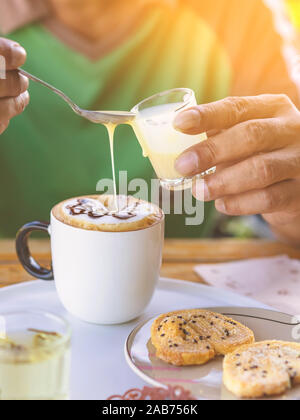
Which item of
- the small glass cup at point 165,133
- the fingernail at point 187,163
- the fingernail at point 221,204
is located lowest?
the fingernail at point 221,204

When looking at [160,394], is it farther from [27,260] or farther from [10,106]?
[10,106]

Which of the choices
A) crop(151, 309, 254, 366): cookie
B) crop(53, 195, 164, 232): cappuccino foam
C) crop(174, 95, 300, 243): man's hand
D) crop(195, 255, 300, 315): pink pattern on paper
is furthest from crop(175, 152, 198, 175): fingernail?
crop(195, 255, 300, 315): pink pattern on paper

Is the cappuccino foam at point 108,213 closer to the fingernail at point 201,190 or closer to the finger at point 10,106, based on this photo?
the fingernail at point 201,190

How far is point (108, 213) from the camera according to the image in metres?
0.92

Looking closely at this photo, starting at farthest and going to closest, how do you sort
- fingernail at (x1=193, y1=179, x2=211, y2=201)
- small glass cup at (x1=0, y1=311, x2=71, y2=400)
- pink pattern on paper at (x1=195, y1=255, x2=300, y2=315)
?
pink pattern on paper at (x1=195, y1=255, x2=300, y2=315) → fingernail at (x1=193, y1=179, x2=211, y2=201) → small glass cup at (x1=0, y1=311, x2=71, y2=400)

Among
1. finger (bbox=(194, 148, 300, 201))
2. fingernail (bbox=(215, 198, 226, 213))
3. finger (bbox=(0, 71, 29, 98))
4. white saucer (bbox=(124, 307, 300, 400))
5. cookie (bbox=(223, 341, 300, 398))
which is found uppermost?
finger (bbox=(0, 71, 29, 98))

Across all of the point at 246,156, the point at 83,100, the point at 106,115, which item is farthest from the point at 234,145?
the point at 83,100

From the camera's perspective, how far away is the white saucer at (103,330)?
2.52 feet

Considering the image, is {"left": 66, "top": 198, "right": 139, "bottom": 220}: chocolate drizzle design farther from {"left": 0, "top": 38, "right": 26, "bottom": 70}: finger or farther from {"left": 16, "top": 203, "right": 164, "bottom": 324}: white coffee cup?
{"left": 0, "top": 38, "right": 26, "bottom": 70}: finger

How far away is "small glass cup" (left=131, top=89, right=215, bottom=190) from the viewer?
92 centimetres

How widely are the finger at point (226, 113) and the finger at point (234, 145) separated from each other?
0.09ft

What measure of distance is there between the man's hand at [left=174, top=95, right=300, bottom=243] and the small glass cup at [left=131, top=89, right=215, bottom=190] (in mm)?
31

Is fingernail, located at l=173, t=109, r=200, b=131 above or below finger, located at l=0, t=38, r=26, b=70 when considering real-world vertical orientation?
below

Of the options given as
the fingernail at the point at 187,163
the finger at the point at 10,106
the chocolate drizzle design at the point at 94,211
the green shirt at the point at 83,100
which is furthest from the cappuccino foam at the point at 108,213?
the green shirt at the point at 83,100
